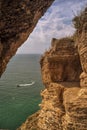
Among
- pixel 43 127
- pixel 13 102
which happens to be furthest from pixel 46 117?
pixel 13 102

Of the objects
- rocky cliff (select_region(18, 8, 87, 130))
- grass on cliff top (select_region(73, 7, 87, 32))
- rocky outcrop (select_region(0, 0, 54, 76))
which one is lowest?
rocky cliff (select_region(18, 8, 87, 130))

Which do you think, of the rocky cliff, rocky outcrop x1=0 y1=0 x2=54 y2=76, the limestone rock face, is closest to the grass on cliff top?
the rocky cliff

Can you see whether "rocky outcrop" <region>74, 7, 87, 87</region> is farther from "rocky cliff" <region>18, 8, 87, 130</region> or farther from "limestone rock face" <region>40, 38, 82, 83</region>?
"limestone rock face" <region>40, 38, 82, 83</region>

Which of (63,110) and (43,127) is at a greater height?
(63,110)

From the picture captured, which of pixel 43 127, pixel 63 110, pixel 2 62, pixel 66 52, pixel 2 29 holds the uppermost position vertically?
pixel 2 29

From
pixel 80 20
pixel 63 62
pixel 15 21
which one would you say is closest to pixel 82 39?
pixel 80 20

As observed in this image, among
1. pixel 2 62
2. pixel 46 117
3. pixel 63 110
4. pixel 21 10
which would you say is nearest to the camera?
pixel 21 10

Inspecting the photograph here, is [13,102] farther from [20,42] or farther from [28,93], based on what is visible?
[20,42]
